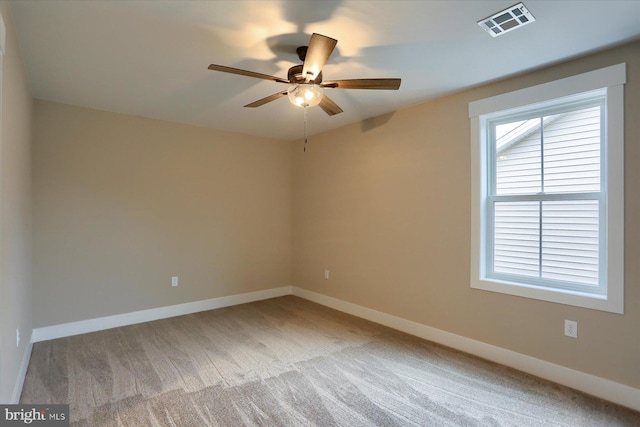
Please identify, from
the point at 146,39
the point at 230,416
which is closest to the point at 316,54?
the point at 146,39

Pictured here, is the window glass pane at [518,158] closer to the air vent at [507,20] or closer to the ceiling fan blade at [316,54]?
the air vent at [507,20]

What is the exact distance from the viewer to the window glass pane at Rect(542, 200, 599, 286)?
2465 mm

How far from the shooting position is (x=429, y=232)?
341cm

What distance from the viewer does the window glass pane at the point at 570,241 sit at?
2465 mm

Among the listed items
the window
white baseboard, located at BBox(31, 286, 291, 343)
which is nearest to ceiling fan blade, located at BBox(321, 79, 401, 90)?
the window

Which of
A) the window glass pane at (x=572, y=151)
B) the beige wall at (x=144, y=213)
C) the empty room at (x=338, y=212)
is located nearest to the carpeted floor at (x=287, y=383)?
the empty room at (x=338, y=212)

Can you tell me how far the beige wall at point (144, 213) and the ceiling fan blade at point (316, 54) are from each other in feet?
8.92

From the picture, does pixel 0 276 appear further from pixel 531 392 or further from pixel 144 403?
pixel 531 392

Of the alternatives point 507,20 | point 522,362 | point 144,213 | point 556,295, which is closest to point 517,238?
point 556,295

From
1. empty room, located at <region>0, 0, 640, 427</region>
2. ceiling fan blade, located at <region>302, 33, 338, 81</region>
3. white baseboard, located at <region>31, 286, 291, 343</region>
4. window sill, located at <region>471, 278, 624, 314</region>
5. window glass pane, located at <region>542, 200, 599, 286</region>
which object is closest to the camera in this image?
ceiling fan blade, located at <region>302, 33, 338, 81</region>

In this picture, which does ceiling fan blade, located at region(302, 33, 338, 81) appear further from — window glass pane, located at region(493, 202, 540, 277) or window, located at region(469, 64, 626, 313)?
window glass pane, located at region(493, 202, 540, 277)

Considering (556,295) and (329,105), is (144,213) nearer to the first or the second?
(329,105)

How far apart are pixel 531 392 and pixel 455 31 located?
260 centimetres

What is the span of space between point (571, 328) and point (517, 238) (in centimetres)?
79
